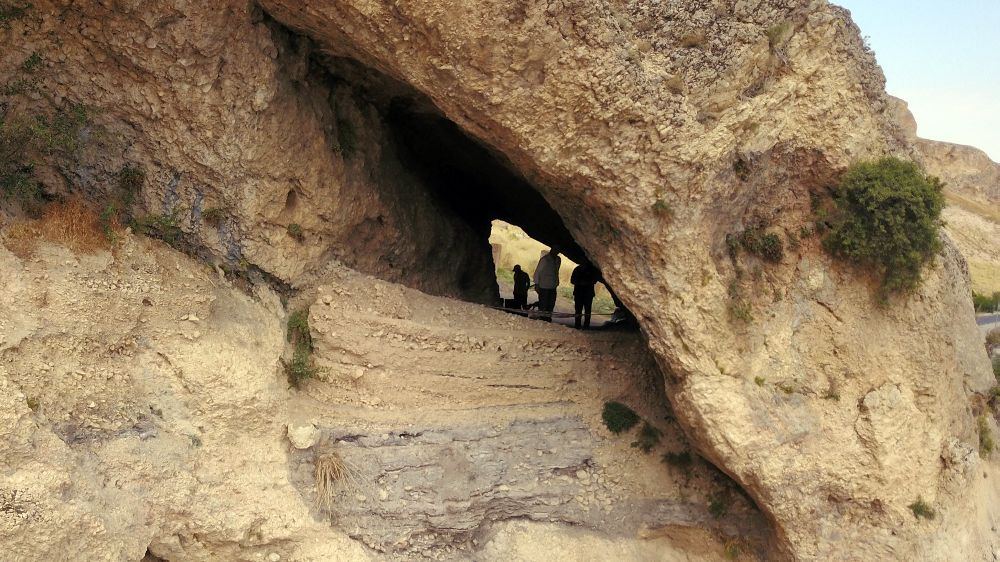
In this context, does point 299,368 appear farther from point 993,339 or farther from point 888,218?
point 993,339

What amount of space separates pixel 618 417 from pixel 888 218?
5.12m

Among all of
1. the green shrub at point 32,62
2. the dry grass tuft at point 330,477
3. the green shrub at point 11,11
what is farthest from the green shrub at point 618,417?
the green shrub at point 11,11

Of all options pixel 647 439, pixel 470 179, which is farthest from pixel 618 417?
pixel 470 179

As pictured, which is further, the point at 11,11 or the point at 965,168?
the point at 965,168

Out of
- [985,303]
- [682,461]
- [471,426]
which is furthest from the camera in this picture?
[985,303]

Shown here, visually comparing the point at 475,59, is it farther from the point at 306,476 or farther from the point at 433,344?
the point at 306,476

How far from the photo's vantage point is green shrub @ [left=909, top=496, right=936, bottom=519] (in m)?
9.59

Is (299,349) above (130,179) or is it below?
below

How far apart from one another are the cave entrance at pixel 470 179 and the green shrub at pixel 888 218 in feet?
12.1

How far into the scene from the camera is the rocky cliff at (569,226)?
7.88 metres

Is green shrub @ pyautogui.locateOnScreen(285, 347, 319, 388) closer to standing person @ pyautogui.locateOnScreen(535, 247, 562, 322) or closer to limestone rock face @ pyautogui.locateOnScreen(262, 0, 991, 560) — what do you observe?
limestone rock face @ pyautogui.locateOnScreen(262, 0, 991, 560)

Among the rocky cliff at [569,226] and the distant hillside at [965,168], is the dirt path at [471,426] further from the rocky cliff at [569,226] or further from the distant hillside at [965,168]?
the distant hillside at [965,168]

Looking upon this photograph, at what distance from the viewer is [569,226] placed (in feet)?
33.9

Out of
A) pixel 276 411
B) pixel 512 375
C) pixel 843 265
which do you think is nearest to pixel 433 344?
pixel 512 375
